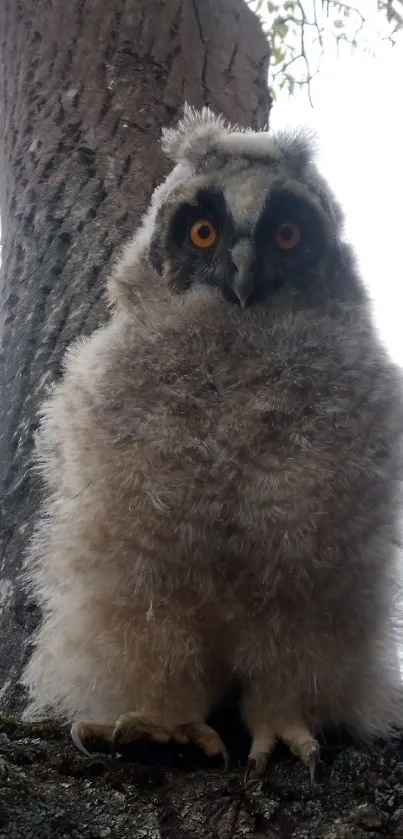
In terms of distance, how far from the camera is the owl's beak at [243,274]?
5.58ft

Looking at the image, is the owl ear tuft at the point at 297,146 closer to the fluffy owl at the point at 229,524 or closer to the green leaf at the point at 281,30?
the fluffy owl at the point at 229,524

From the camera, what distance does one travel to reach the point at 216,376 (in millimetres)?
1601

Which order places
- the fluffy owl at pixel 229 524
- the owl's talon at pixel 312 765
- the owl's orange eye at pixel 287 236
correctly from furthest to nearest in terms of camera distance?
the owl's orange eye at pixel 287 236
the fluffy owl at pixel 229 524
the owl's talon at pixel 312 765

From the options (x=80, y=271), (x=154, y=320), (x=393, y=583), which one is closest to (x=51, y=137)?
(x=80, y=271)

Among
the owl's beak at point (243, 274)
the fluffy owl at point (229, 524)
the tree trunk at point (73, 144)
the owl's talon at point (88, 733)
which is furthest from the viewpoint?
the tree trunk at point (73, 144)

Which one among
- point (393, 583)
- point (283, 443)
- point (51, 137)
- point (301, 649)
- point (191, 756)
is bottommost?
point (191, 756)

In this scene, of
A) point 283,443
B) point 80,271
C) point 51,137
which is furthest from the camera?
point 51,137

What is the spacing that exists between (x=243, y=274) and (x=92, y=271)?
76 cm

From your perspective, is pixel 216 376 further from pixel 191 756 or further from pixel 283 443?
pixel 191 756

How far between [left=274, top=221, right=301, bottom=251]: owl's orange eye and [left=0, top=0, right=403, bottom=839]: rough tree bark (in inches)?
24.8

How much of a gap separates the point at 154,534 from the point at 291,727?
1.37ft

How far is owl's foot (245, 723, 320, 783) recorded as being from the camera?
1244mm

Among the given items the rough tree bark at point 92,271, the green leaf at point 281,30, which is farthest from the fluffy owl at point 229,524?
the green leaf at point 281,30

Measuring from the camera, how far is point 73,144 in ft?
8.64
